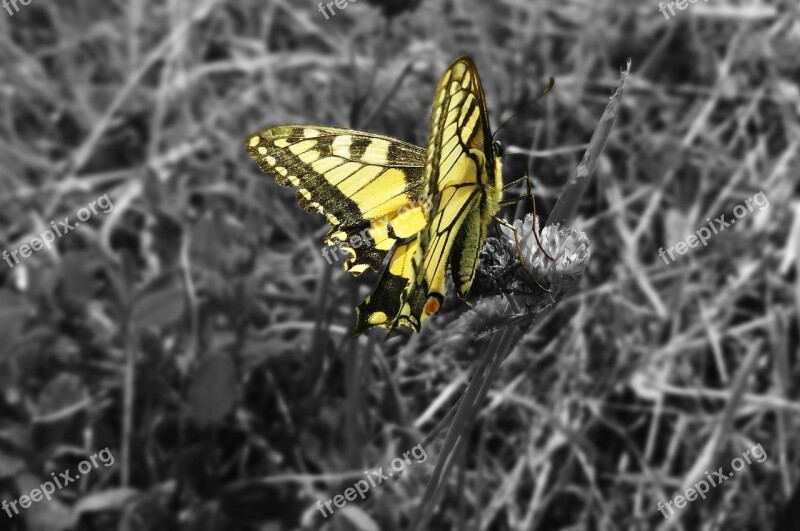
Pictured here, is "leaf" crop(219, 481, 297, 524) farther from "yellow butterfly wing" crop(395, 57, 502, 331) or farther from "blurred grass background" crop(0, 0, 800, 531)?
"yellow butterfly wing" crop(395, 57, 502, 331)

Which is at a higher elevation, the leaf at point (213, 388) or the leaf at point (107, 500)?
the leaf at point (213, 388)

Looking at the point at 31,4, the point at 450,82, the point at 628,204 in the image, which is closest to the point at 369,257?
the point at 450,82

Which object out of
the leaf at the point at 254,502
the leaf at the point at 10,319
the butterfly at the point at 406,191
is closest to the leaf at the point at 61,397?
the leaf at the point at 10,319

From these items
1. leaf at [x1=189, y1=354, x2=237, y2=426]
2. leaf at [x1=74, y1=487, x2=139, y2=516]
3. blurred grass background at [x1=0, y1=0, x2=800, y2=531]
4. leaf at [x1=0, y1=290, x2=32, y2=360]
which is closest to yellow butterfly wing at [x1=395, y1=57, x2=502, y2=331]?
blurred grass background at [x1=0, y1=0, x2=800, y2=531]

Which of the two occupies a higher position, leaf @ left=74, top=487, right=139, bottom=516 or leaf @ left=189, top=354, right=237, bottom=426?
leaf @ left=189, top=354, right=237, bottom=426

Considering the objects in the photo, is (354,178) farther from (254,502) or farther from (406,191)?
(254,502)

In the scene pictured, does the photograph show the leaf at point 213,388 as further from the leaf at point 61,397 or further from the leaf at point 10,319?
the leaf at point 10,319

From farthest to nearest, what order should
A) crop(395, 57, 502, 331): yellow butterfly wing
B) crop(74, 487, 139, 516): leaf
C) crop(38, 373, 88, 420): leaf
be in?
crop(38, 373, 88, 420): leaf, crop(74, 487, 139, 516): leaf, crop(395, 57, 502, 331): yellow butterfly wing

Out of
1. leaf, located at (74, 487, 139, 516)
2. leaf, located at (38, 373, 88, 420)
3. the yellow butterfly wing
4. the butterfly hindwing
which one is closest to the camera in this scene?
the yellow butterfly wing
